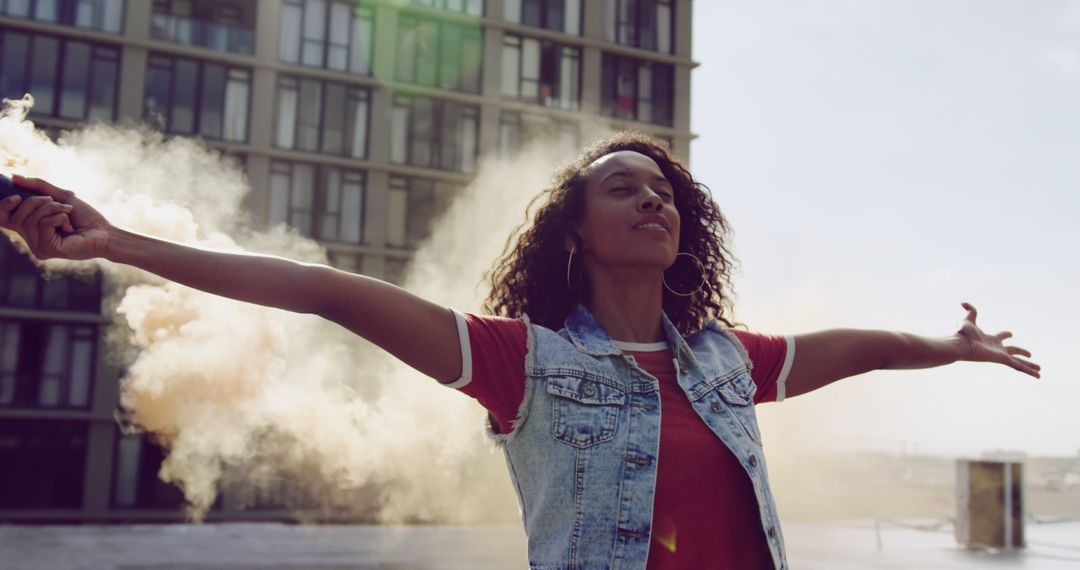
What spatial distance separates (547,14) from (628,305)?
78.0 ft

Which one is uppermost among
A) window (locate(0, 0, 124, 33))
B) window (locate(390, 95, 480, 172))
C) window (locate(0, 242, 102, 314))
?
window (locate(0, 0, 124, 33))

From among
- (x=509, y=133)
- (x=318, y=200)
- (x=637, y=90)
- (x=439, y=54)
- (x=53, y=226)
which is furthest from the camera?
(x=637, y=90)

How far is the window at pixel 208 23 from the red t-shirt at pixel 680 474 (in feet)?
71.0

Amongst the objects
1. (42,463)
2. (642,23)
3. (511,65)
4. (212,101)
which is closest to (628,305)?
(42,463)

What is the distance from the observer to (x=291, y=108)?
22625 millimetres

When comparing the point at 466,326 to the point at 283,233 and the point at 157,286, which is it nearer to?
the point at 157,286

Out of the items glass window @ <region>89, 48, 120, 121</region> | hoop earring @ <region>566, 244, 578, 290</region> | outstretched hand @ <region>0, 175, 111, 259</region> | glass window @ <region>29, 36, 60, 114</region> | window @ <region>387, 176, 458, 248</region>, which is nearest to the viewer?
outstretched hand @ <region>0, 175, 111, 259</region>

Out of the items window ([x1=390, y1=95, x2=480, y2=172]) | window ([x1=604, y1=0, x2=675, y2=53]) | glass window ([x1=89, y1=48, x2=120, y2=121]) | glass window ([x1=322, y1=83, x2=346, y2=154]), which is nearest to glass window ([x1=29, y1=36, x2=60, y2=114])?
glass window ([x1=89, y1=48, x2=120, y2=121])

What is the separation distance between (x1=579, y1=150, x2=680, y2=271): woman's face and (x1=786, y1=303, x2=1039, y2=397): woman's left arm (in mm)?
524

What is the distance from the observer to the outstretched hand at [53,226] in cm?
194

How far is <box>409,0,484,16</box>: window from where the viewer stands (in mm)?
23469

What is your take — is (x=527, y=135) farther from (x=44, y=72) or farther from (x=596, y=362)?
(x=596, y=362)

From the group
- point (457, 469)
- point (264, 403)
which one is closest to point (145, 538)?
point (264, 403)

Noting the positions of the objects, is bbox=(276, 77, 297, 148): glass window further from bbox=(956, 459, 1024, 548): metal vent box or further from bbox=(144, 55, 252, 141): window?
bbox=(956, 459, 1024, 548): metal vent box
